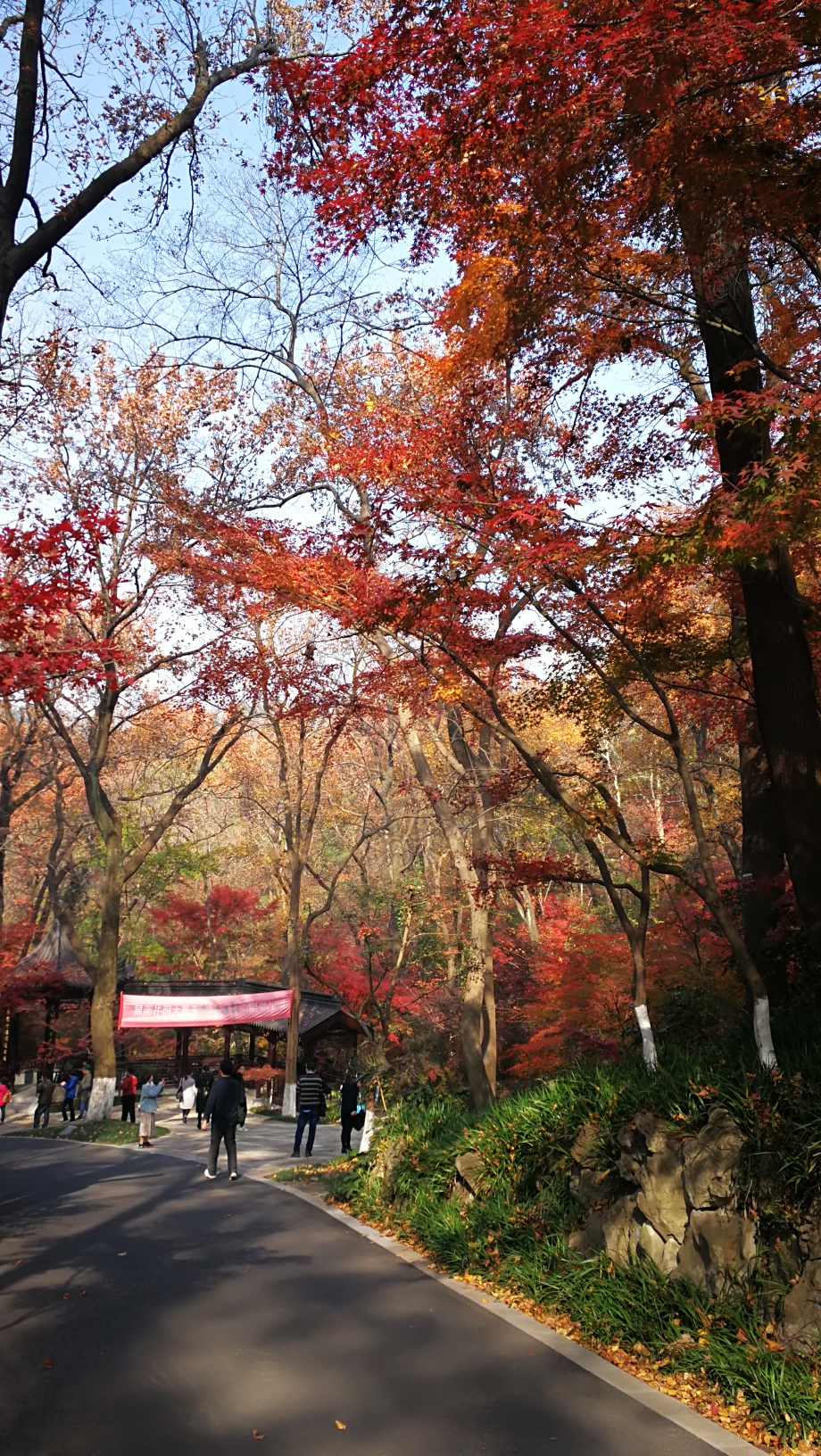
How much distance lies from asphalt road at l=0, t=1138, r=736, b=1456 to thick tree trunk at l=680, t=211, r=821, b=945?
3.78 meters

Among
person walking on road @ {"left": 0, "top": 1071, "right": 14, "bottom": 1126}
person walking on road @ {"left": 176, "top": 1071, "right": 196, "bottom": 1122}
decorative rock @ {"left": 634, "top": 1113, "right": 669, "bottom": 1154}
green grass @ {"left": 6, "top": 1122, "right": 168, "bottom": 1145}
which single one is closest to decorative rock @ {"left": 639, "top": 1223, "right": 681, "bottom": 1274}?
decorative rock @ {"left": 634, "top": 1113, "right": 669, "bottom": 1154}

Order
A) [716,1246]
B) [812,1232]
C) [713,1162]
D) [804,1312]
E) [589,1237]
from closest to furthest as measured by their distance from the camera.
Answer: [804,1312] → [812,1232] → [716,1246] → [713,1162] → [589,1237]

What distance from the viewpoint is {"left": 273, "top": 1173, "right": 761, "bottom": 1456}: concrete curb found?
4773 millimetres

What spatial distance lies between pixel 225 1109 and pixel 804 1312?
8.79 metres

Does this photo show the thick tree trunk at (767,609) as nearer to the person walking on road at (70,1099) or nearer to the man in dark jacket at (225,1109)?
the man in dark jacket at (225,1109)

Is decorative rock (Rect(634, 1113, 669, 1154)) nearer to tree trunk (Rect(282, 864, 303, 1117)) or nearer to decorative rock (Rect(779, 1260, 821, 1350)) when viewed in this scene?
decorative rock (Rect(779, 1260, 821, 1350))

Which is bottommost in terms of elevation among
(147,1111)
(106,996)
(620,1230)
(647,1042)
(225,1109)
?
(147,1111)

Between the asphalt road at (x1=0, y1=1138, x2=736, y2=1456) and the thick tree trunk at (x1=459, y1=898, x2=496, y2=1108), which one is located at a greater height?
the thick tree trunk at (x1=459, y1=898, x2=496, y2=1108)

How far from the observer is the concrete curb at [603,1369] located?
4773 mm

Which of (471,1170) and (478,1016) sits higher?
(478,1016)

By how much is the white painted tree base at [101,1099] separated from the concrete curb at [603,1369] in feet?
52.2

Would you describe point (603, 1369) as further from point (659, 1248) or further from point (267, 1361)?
point (267, 1361)

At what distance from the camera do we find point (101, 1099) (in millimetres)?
23062

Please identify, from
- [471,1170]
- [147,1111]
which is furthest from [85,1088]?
[471,1170]
